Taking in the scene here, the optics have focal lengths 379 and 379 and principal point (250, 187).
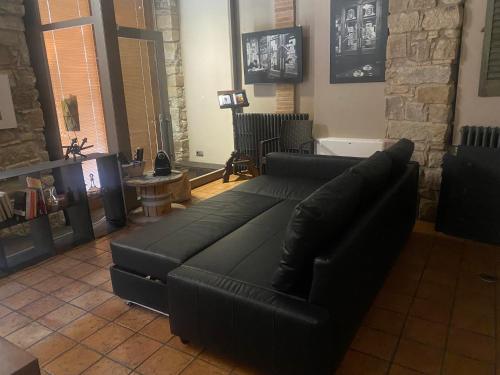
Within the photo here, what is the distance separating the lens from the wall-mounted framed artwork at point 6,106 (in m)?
3.41

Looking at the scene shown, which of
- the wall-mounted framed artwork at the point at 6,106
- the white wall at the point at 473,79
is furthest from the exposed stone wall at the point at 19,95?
the white wall at the point at 473,79

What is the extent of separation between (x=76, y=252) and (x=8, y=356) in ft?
6.26

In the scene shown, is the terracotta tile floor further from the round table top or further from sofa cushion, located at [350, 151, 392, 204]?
the round table top

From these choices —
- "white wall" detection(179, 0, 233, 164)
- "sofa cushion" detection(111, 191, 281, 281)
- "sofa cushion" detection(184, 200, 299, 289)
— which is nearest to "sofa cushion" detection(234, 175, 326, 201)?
"sofa cushion" detection(111, 191, 281, 281)

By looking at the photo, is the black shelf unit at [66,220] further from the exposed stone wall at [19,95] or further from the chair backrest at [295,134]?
the chair backrest at [295,134]

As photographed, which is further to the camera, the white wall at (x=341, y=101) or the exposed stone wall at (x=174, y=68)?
the exposed stone wall at (x=174, y=68)

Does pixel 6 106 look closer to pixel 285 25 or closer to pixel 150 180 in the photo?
pixel 150 180

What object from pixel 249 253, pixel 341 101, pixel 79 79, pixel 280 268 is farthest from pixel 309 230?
pixel 79 79

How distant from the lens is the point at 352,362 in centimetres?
188

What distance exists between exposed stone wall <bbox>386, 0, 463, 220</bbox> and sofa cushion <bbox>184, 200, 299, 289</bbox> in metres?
1.78

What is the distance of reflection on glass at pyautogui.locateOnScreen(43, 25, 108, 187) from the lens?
158 inches

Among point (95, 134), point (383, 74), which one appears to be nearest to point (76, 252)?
point (95, 134)

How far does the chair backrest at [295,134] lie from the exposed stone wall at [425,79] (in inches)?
50.0

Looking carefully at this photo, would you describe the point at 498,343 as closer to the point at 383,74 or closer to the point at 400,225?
the point at 400,225
